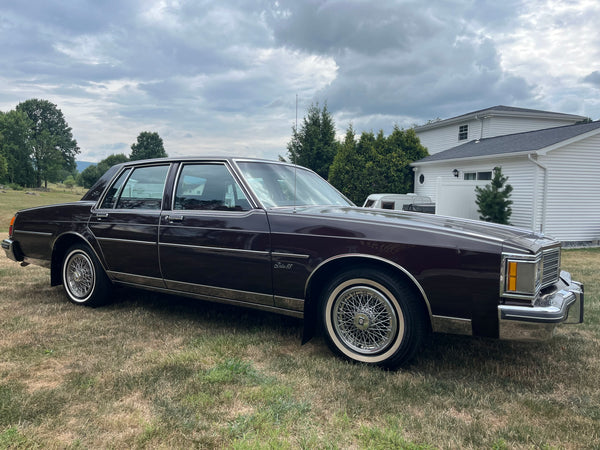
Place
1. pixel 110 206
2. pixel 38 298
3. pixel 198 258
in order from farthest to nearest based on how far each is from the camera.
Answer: pixel 38 298, pixel 110 206, pixel 198 258

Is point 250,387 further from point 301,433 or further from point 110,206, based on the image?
point 110,206

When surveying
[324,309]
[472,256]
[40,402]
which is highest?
[472,256]

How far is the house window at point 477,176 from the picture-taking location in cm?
1659

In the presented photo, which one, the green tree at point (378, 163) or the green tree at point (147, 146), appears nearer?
the green tree at point (378, 163)

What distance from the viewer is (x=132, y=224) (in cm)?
428

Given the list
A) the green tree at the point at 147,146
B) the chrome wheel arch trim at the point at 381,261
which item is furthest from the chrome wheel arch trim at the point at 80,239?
the green tree at the point at 147,146

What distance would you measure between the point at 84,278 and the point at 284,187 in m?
2.62

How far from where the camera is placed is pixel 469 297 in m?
2.84

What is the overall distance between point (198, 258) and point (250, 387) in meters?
1.40

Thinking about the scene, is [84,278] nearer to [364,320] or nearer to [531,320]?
[364,320]

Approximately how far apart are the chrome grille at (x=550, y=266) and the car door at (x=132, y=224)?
10.9ft

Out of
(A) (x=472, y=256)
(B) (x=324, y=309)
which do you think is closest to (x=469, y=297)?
(A) (x=472, y=256)

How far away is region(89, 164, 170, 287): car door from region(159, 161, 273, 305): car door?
0.16 metres

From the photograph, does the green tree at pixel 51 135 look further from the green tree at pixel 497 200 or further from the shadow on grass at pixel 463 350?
the shadow on grass at pixel 463 350
